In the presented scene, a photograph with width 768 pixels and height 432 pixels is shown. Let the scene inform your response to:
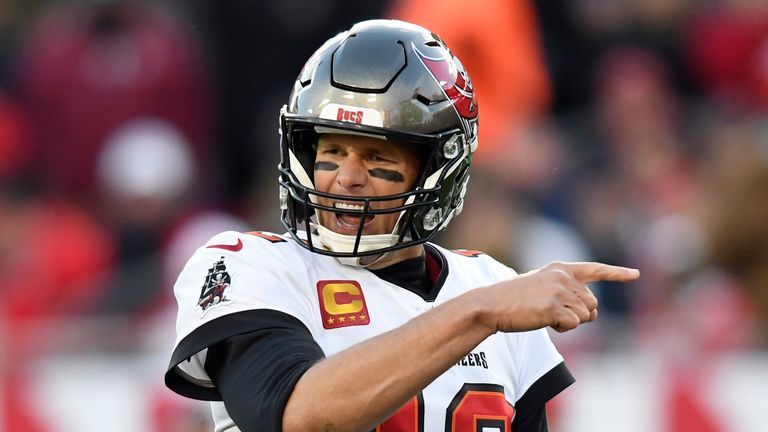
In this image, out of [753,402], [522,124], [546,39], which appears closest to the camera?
[753,402]

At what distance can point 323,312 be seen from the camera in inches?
140

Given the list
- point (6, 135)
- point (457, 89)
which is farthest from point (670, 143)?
point (457, 89)

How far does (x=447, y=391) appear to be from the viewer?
3.61 m

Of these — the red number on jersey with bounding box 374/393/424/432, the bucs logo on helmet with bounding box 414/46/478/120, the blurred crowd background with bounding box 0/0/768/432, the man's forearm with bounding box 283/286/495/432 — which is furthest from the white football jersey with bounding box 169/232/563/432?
the blurred crowd background with bounding box 0/0/768/432

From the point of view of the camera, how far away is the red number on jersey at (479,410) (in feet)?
11.8

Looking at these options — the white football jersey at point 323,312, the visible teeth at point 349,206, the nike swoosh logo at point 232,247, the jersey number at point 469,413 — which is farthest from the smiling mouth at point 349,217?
the jersey number at point 469,413

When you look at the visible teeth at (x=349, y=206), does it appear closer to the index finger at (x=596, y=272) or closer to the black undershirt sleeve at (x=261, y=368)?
the black undershirt sleeve at (x=261, y=368)

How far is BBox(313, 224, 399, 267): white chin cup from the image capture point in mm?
3615

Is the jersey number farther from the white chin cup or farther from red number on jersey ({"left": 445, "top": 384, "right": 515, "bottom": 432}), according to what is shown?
the white chin cup

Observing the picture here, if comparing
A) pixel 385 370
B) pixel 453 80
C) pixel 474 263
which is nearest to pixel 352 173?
pixel 453 80

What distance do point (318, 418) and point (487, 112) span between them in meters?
5.29

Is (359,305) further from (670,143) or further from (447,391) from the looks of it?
(670,143)

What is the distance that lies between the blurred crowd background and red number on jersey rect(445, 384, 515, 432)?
2862 mm

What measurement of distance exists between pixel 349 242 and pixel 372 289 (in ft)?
0.60
